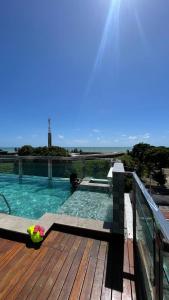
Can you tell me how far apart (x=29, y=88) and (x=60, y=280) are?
9747 mm

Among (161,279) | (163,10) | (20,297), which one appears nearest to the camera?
(161,279)

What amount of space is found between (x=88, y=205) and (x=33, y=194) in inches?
112

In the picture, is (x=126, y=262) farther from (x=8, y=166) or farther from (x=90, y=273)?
(x=8, y=166)

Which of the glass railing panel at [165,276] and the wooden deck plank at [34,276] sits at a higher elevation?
the glass railing panel at [165,276]

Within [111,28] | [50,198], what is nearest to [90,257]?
[50,198]

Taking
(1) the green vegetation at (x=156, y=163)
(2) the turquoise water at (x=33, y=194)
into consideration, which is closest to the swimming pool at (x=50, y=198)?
(2) the turquoise water at (x=33, y=194)

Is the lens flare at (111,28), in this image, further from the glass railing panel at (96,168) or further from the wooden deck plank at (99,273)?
the wooden deck plank at (99,273)

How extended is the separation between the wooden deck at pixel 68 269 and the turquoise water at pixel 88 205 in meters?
1.23

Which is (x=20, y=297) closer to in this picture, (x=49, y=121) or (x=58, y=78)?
(x=58, y=78)

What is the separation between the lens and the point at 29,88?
9.72m

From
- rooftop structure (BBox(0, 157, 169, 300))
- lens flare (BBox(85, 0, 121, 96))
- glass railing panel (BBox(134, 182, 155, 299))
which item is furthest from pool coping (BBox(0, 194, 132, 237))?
lens flare (BBox(85, 0, 121, 96))

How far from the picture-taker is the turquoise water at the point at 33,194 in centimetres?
523

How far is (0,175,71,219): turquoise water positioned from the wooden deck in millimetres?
2569

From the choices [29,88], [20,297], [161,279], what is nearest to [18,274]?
[20,297]
